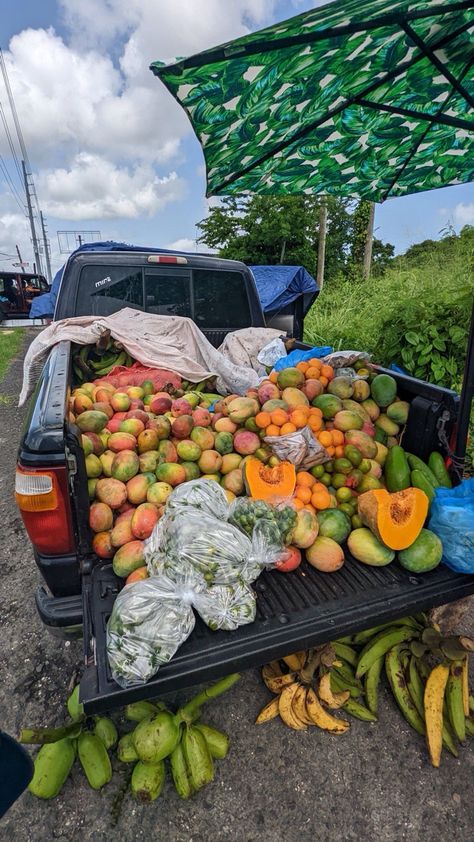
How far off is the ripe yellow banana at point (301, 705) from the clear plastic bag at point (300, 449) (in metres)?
1.20

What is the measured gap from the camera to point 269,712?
7.18 ft

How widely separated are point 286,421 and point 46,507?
1.46 m

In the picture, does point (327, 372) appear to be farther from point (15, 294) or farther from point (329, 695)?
point (15, 294)

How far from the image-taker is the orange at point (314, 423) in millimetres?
2637

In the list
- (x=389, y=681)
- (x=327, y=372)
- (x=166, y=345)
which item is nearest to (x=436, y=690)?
(x=389, y=681)

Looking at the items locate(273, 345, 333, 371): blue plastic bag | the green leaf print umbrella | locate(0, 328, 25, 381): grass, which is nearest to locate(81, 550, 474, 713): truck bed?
locate(273, 345, 333, 371): blue plastic bag

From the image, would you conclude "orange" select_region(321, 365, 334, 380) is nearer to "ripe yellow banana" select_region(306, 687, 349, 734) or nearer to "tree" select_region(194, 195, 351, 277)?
"ripe yellow banana" select_region(306, 687, 349, 734)

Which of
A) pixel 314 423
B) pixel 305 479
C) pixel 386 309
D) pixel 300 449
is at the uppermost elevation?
pixel 386 309

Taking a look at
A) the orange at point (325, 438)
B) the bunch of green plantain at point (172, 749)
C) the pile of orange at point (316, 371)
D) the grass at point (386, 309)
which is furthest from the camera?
the grass at point (386, 309)

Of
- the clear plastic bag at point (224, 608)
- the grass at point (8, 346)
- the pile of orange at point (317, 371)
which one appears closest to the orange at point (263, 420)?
the pile of orange at point (317, 371)

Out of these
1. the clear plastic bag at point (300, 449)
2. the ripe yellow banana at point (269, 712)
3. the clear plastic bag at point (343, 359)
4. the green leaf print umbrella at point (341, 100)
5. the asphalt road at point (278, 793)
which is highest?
the green leaf print umbrella at point (341, 100)

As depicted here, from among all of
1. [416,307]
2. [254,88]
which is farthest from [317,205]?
[254,88]

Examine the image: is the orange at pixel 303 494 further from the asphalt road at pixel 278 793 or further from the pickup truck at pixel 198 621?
the asphalt road at pixel 278 793

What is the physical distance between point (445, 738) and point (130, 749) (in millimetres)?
1536
